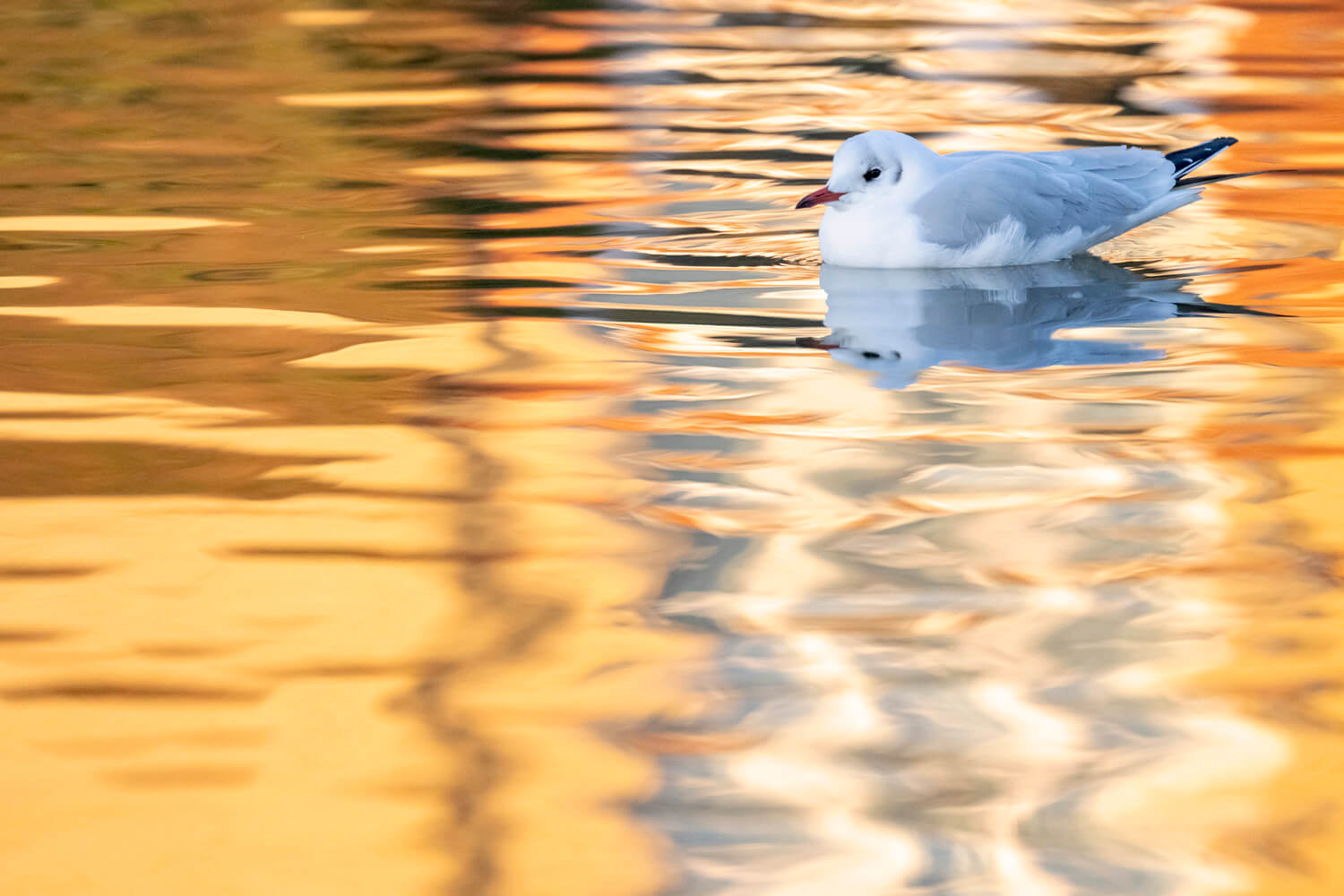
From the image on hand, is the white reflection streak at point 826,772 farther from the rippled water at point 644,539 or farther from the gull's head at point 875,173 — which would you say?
the gull's head at point 875,173

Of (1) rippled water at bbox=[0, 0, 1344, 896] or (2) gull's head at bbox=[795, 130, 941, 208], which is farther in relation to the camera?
(2) gull's head at bbox=[795, 130, 941, 208]

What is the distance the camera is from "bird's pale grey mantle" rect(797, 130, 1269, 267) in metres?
4.93

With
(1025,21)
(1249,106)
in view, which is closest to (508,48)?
(1025,21)

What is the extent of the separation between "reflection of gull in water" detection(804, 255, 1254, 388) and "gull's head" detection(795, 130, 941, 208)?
210 millimetres

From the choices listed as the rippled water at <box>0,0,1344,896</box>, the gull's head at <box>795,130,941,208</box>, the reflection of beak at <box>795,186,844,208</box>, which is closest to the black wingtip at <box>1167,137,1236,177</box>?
the rippled water at <box>0,0,1344,896</box>

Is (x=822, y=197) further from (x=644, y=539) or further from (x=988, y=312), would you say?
(x=644, y=539)

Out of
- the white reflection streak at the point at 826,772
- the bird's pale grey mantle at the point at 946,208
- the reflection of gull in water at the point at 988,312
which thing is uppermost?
the bird's pale grey mantle at the point at 946,208

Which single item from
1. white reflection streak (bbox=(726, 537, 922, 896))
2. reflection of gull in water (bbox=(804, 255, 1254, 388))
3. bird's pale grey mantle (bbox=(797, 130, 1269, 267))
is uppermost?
bird's pale grey mantle (bbox=(797, 130, 1269, 267))

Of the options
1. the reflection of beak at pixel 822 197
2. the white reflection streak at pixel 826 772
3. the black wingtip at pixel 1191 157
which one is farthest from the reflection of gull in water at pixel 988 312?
the white reflection streak at pixel 826 772

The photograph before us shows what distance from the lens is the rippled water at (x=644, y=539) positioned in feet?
7.72

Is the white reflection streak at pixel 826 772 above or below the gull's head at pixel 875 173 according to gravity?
below

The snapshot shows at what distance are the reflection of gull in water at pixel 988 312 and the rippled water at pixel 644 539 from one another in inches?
0.8

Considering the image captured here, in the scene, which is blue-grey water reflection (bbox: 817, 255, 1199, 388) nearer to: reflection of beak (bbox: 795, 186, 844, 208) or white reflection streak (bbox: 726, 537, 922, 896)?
reflection of beak (bbox: 795, 186, 844, 208)

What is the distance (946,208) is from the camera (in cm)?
491
